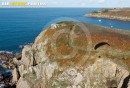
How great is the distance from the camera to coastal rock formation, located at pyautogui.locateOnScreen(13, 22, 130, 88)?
43.6 meters

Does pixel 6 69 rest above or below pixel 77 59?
below

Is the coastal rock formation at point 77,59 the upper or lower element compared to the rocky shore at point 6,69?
upper

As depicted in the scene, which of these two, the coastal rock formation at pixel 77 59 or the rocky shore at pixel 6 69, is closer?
the coastal rock formation at pixel 77 59

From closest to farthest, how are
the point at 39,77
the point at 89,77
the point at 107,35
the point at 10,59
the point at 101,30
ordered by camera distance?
the point at 89,77 < the point at 39,77 < the point at 107,35 < the point at 101,30 < the point at 10,59

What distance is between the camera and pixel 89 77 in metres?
Answer: 44.2

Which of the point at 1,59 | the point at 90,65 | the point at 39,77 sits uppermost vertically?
the point at 90,65

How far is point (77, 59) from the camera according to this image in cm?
4772

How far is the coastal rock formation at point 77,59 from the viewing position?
4362cm

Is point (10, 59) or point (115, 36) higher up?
point (115, 36)

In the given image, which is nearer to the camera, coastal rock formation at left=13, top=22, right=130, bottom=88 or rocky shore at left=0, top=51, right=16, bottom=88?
coastal rock formation at left=13, top=22, right=130, bottom=88

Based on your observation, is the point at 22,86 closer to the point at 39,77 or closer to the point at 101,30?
the point at 39,77

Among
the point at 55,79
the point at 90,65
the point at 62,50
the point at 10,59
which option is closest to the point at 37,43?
the point at 62,50

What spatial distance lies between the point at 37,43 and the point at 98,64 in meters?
17.7

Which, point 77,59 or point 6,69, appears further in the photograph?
point 6,69
